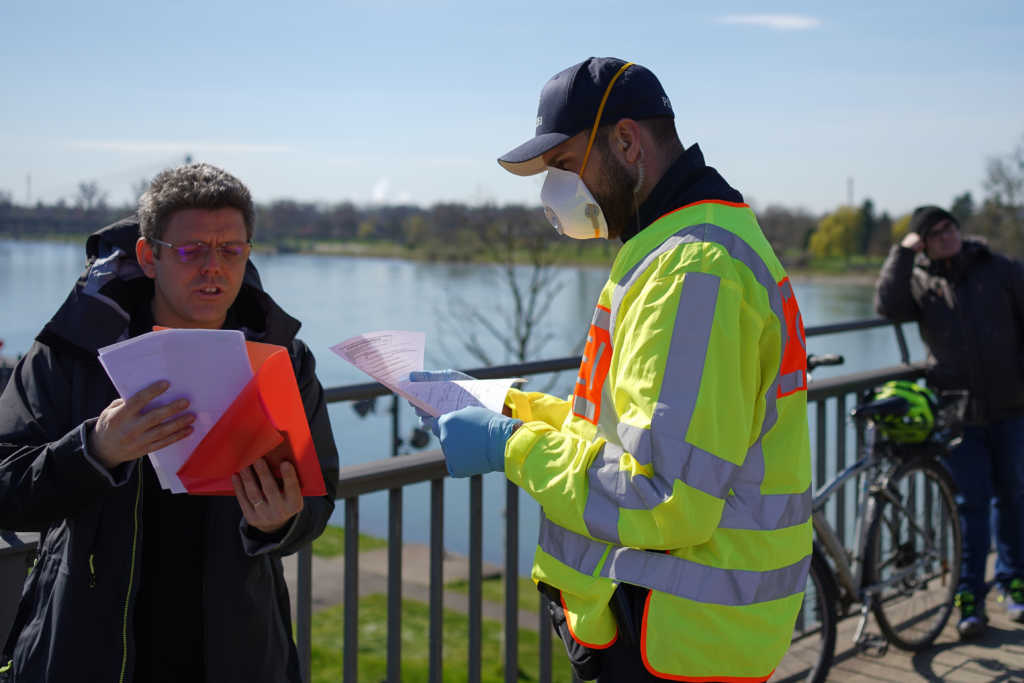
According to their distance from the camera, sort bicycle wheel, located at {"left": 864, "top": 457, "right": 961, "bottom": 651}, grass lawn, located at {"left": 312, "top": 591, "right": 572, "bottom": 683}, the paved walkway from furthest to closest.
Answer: grass lawn, located at {"left": 312, "top": 591, "right": 572, "bottom": 683}, bicycle wheel, located at {"left": 864, "top": 457, "right": 961, "bottom": 651}, the paved walkway

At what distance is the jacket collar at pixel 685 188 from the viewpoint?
1.88 metres

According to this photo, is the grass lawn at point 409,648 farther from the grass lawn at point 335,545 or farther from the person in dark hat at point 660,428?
the person in dark hat at point 660,428

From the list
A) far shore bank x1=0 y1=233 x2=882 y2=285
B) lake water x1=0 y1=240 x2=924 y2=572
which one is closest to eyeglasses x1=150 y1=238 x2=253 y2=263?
lake water x1=0 y1=240 x2=924 y2=572

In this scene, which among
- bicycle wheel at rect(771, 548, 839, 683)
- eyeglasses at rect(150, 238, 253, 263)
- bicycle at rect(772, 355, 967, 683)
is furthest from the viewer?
bicycle at rect(772, 355, 967, 683)

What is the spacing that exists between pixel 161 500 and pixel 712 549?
1.12 metres

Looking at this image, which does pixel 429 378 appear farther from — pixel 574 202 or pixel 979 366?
pixel 979 366

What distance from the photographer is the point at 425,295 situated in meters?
23.4

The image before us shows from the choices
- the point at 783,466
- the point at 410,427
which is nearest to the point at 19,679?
the point at 783,466

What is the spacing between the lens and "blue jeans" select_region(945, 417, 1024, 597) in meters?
4.61

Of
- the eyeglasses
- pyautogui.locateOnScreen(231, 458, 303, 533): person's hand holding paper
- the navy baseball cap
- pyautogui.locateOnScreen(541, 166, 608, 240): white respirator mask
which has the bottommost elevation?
pyautogui.locateOnScreen(231, 458, 303, 533): person's hand holding paper

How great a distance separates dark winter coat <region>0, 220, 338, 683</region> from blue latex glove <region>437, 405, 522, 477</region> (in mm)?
379

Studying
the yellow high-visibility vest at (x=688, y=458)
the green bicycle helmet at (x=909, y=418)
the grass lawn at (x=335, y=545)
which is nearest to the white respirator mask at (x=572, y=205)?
the yellow high-visibility vest at (x=688, y=458)

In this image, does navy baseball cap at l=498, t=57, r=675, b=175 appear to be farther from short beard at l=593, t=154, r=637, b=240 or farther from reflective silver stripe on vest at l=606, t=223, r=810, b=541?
reflective silver stripe on vest at l=606, t=223, r=810, b=541

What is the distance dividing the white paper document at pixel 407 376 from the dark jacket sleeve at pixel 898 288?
3.21 meters
